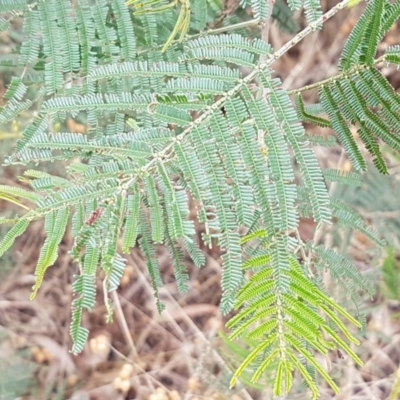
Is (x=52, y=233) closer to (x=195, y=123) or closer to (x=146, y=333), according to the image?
(x=195, y=123)

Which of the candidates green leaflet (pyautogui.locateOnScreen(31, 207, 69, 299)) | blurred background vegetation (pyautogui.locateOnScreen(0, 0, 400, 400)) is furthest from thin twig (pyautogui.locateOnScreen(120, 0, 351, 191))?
blurred background vegetation (pyautogui.locateOnScreen(0, 0, 400, 400))

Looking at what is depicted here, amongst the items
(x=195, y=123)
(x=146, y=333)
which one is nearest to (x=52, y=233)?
(x=195, y=123)

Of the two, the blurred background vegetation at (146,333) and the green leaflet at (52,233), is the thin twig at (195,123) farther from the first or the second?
the blurred background vegetation at (146,333)

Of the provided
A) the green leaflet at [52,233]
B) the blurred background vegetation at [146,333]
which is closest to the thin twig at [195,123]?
the green leaflet at [52,233]

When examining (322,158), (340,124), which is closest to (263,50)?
(340,124)

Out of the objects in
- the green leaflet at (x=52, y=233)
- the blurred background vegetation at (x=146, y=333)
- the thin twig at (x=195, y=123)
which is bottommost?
the blurred background vegetation at (x=146, y=333)

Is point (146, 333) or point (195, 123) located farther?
point (146, 333)

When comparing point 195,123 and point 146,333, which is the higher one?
point 195,123

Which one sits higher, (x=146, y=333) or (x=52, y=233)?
(x=52, y=233)

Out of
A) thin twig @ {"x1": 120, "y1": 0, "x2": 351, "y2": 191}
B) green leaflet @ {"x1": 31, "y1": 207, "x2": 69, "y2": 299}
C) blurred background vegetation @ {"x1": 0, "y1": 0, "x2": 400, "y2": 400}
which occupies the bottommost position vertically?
blurred background vegetation @ {"x1": 0, "y1": 0, "x2": 400, "y2": 400}

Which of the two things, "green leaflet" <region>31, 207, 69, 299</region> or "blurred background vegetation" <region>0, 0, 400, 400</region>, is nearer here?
"green leaflet" <region>31, 207, 69, 299</region>

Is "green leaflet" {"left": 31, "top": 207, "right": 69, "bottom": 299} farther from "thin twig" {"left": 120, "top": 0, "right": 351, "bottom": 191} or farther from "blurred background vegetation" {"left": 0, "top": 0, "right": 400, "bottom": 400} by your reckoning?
"blurred background vegetation" {"left": 0, "top": 0, "right": 400, "bottom": 400}

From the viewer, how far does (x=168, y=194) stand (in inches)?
22.0

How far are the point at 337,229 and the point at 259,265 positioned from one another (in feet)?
2.32
